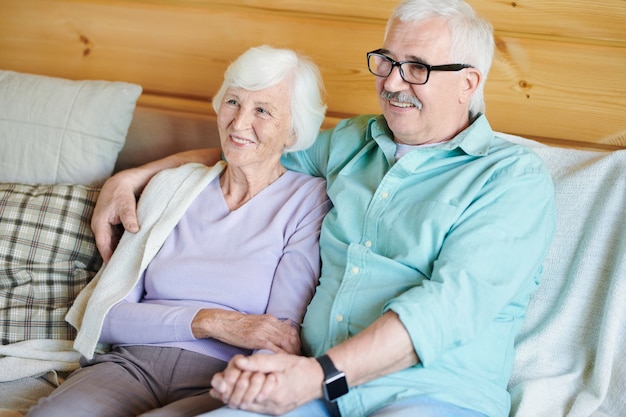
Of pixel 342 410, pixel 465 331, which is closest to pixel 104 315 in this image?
pixel 342 410

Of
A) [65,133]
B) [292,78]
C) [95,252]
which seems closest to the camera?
[292,78]

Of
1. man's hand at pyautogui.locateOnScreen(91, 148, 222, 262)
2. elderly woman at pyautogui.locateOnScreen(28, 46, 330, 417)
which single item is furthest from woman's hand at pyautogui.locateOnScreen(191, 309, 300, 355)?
man's hand at pyautogui.locateOnScreen(91, 148, 222, 262)

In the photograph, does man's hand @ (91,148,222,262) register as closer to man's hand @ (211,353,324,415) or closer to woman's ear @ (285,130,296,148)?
woman's ear @ (285,130,296,148)

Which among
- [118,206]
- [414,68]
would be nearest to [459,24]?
[414,68]

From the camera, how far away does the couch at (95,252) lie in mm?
1579

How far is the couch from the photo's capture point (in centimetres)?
158

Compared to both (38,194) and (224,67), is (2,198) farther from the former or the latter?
(224,67)

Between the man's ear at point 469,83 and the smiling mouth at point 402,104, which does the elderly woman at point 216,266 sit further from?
the man's ear at point 469,83

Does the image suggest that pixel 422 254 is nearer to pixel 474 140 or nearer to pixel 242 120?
pixel 474 140

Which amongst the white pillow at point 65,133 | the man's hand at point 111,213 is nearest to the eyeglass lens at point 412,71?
the man's hand at point 111,213

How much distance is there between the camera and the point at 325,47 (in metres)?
2.17

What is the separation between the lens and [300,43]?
2199 millimetres

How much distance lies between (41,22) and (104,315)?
1270 mm

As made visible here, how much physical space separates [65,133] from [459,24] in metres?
1.17
